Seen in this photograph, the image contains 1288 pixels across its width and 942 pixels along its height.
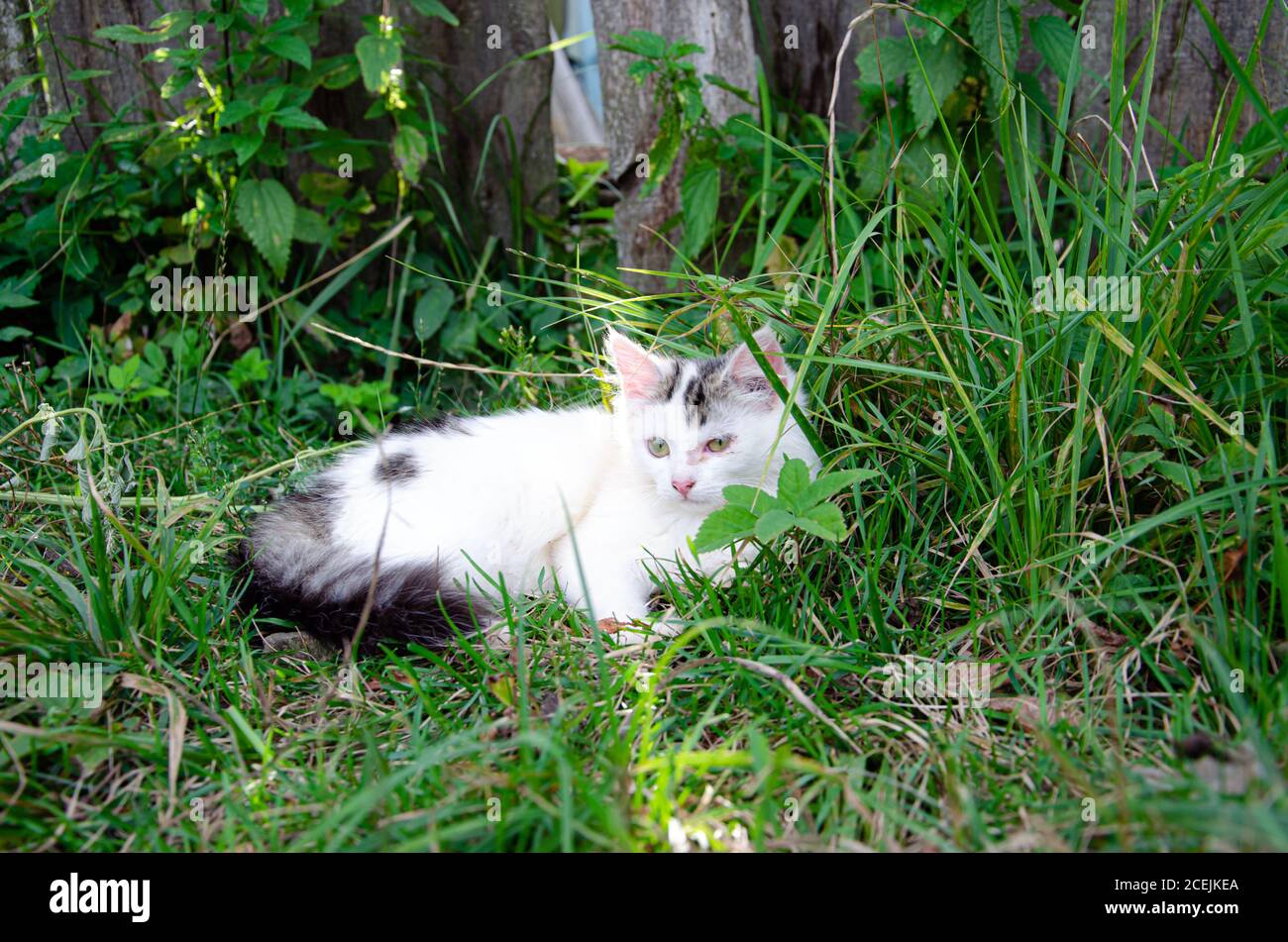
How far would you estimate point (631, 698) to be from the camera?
6.17ft

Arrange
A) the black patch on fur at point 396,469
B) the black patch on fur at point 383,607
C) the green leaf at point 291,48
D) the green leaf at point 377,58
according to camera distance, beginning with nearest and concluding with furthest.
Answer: the black patch on fur at point 383,607, the black patch on fur at point 396,469, the green leaf at point 291,48, the green leaf at point 377,58

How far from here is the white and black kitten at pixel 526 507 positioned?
2.21m

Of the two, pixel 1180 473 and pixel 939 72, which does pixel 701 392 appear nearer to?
pixel 1180 473

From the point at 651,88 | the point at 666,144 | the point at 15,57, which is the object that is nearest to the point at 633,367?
the point at 666,144

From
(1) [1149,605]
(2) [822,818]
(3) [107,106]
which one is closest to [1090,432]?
(1) [1149,605]

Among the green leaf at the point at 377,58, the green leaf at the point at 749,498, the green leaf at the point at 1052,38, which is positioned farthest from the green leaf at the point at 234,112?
the green leaf at the point at 1052,38

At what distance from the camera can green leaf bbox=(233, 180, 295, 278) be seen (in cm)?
332

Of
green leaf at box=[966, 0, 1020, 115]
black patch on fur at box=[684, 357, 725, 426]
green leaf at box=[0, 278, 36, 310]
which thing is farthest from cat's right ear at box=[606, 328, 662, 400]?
green leaf at box=[0, 278, 36, 310]

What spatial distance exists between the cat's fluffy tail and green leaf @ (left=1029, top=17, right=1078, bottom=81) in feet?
7.46

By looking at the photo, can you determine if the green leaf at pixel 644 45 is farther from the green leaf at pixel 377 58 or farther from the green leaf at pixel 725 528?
the green leaf at pixel 725 528

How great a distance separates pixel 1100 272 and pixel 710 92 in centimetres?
174

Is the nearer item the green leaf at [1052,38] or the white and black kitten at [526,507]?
the white and black kitten at [526,507]

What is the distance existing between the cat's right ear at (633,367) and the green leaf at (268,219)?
1.46m

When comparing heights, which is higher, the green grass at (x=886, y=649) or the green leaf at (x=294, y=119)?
the green leaf at (x=294, y=119)
